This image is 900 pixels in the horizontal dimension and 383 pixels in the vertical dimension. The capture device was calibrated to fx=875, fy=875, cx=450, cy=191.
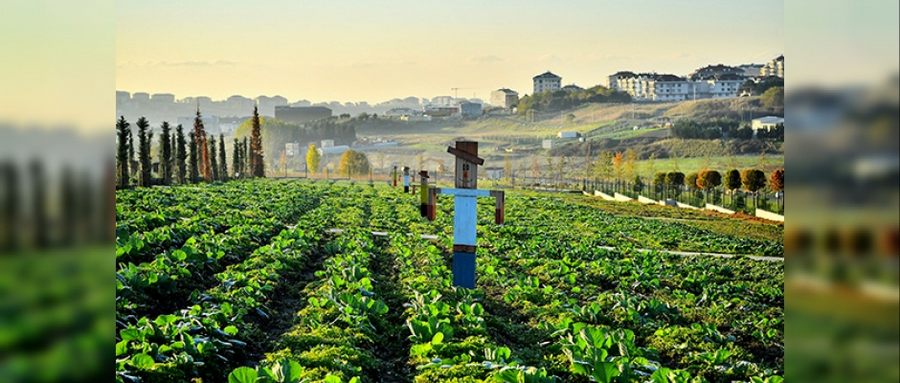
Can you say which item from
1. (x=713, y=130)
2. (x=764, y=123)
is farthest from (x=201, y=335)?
(x=713, y=130)

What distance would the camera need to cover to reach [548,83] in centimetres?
12938

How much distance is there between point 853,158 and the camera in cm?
155

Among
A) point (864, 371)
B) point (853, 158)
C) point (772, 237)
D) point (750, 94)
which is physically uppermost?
point (750, 94)

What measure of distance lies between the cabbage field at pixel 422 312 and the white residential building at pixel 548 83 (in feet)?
348

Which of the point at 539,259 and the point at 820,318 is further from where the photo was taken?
the point at 539,259

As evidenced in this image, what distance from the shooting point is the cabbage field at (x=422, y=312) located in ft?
26.2

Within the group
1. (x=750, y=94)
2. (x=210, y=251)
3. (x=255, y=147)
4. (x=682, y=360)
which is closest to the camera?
(x=682, y=360)

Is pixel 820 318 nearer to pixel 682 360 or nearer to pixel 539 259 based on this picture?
pixel 682 360

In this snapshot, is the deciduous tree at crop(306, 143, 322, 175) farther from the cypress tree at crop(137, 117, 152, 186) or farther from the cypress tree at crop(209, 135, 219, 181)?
the cypress tree at crop(137, 117, 152, 186)

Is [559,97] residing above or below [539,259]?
above

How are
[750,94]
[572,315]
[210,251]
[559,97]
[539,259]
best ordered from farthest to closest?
[559,97]
[750,94]
[539,259]
[210,251]
[572,315]

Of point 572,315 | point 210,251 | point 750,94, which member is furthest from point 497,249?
point 750,94

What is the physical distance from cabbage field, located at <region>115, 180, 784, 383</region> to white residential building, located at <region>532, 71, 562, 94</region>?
106 metres

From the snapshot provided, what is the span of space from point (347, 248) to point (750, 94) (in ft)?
361
